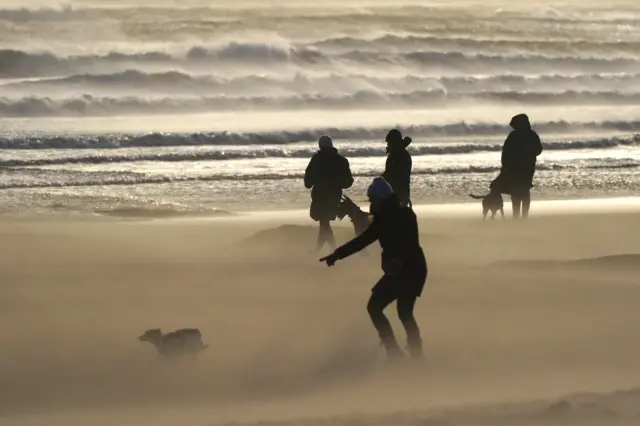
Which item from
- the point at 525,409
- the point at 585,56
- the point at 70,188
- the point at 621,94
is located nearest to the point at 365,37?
the point at 585,56

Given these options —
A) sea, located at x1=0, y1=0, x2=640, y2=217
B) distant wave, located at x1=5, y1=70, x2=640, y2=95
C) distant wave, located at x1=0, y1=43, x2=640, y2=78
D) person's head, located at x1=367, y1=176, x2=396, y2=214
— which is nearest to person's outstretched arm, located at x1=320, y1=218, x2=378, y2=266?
person's head, located at x1=367, y1=176, x2=396, y2=214

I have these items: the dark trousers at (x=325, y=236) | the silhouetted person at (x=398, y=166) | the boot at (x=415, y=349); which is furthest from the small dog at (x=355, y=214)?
the boot at (x=415, y=349)

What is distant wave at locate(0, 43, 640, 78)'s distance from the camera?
46.2 meters

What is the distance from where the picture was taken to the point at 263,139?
1241 inches

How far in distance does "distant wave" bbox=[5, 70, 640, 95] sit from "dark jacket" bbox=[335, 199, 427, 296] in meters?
34.6

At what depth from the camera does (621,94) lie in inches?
1827

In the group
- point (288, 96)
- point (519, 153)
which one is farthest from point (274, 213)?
point (288, 96)

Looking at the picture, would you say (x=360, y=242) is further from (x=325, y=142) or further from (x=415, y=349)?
(x=325, y=142)

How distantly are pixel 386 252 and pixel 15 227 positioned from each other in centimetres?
805

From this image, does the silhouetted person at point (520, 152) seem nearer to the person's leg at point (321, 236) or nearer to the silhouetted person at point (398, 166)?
the silhouetted person at point (398, 166)

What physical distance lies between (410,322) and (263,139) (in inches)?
921

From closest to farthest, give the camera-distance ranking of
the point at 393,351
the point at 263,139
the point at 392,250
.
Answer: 1. the point at 392,250
2. the point at 393,351
3. the point at 263,139

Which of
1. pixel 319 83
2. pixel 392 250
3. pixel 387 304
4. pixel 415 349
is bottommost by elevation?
pixel 415 349

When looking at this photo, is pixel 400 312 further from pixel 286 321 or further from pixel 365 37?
pixel 365 37
